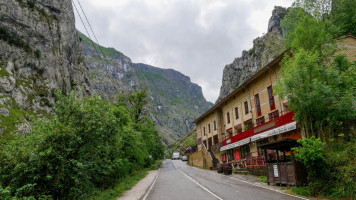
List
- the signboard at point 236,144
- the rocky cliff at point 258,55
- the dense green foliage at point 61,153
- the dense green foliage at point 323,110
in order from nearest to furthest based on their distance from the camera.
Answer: the dense green foliage at point 61,153 → the dense green foliage at point 323,110 → the signboard at point 236,144 → the rocky cliff at point 258,55

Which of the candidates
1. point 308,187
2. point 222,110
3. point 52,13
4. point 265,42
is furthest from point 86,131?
point 265,42

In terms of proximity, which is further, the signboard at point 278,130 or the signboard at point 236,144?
the signboard at point 236,144

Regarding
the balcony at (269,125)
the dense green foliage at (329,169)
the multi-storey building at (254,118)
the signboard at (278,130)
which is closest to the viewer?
the dense green foliage at (329,169)

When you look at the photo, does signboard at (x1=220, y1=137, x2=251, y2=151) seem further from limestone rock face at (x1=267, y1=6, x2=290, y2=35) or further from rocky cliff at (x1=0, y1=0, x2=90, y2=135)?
limestone rock face at (x1=267, y1=6, x2=290, y2=35)

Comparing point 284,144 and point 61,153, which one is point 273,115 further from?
point 61,153

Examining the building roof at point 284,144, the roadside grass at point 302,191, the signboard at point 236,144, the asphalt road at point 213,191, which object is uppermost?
the signboard at point 236,144

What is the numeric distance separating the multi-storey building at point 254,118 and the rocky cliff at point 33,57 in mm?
31011

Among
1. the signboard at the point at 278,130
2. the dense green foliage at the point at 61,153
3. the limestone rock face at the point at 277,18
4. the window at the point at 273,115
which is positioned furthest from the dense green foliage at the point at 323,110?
the limestone rock face at the point at 277,18

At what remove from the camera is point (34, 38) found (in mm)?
57906

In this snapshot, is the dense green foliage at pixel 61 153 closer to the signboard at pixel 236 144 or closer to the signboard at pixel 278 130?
the signboard at pixel 278 130

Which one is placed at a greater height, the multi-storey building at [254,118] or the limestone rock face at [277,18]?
the limestone rock face at [277,18]

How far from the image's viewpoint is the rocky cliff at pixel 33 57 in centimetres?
4225

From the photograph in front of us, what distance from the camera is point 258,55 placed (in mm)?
87000

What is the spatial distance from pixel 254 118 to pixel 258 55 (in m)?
66.4
